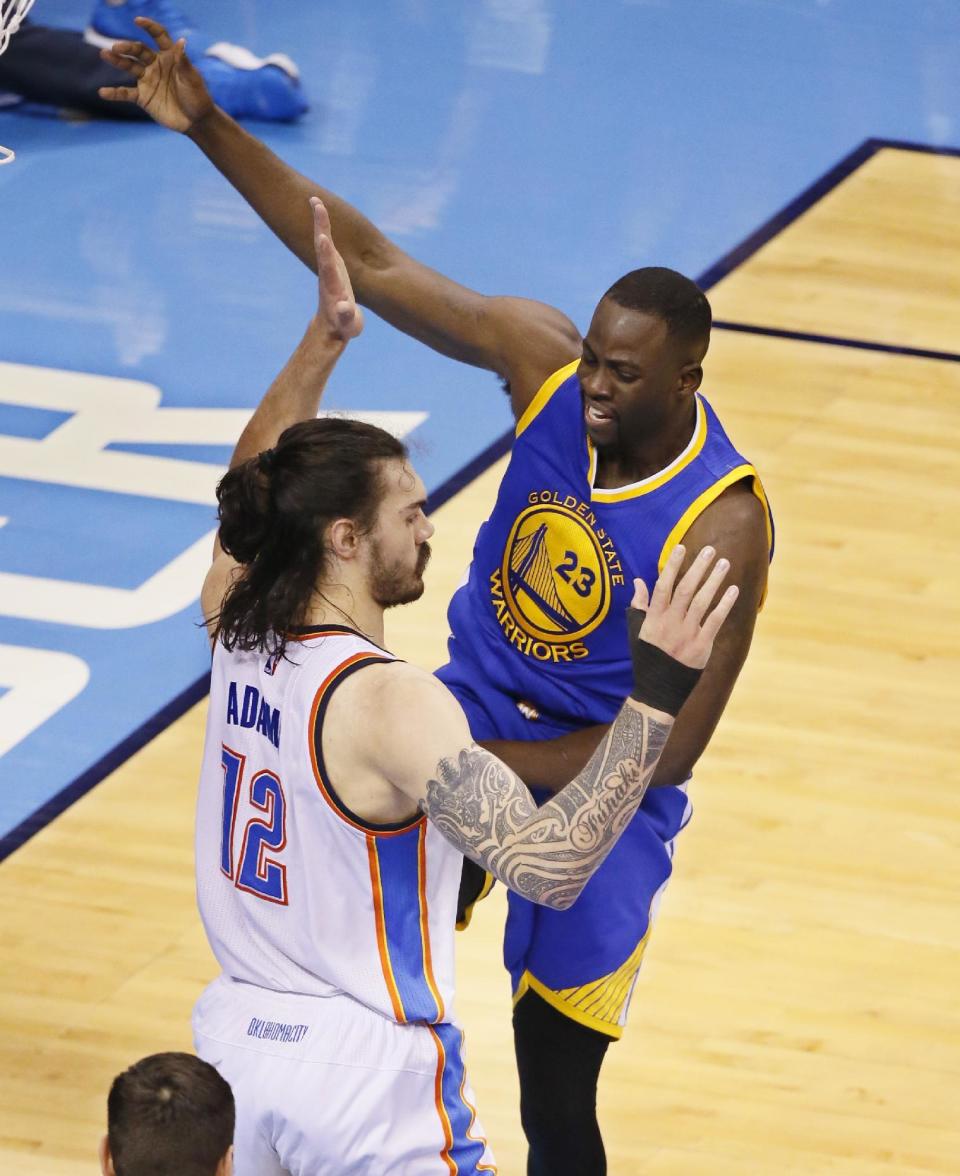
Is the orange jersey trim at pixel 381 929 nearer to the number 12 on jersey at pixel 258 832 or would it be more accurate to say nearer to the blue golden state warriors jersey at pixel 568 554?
the number 12 on jersey at pixel 258 832

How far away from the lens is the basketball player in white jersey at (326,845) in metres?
2.82

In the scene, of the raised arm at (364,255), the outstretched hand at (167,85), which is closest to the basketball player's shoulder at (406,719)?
the raised arm at (364,255)

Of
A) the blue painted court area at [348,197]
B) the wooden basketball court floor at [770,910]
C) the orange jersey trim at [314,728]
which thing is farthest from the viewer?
the blue painted court area at [348,197]

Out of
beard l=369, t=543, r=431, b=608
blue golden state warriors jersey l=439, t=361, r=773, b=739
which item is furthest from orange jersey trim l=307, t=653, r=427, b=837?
blue golden state warriors jersey l=439, t=361, r=773, b=739

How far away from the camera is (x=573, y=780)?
2.71m

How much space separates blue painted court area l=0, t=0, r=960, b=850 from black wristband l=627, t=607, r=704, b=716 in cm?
279

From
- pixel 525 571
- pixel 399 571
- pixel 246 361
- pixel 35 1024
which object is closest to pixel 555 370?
pixel 525 571

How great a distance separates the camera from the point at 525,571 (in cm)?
357

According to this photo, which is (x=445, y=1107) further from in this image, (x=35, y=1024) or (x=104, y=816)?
(x=104, y=816)

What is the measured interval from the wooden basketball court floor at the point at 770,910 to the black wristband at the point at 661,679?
1.81 meters

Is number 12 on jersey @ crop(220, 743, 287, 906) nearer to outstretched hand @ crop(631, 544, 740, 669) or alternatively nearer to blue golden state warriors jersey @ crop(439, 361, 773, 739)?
outstretched hand @ crop(631, 544, 740, 669)

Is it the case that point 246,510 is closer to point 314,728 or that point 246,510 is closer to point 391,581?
point 391,581

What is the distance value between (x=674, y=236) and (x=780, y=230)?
1.54 ft

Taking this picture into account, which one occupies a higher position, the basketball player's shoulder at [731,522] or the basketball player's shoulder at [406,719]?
the basketball player's shoulder at [406,719]
